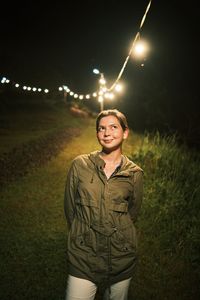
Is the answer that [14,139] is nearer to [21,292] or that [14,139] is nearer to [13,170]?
[13,170]

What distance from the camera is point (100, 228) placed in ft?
7.93

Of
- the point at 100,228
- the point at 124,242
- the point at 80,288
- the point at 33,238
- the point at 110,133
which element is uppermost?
the point at 110,133

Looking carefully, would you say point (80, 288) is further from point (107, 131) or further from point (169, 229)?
point (169, 229)

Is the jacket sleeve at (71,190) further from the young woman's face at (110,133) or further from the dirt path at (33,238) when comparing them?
the dirt path at (33,238)

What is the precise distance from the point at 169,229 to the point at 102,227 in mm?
3512

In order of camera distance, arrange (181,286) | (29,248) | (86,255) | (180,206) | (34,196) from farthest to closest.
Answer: (34,196) < (180,206) < (29,248) < (181,286) < (86,255)

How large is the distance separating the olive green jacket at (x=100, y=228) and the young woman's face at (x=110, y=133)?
16 cm

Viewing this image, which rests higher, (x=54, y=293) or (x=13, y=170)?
(x=13, y=170)

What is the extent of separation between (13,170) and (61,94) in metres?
22.8

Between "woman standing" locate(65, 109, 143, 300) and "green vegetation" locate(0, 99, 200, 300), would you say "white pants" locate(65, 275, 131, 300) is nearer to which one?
"woman standing" locate(65, 109, 143, 300)

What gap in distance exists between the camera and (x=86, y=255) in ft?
7.97

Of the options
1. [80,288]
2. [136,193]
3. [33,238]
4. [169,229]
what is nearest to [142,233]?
[169,229]

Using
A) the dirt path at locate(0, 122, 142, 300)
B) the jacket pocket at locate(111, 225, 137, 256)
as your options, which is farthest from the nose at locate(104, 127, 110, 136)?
the dirt path at locate(0, 122, 142, 300)

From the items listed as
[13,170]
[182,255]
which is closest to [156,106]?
[13,170]
